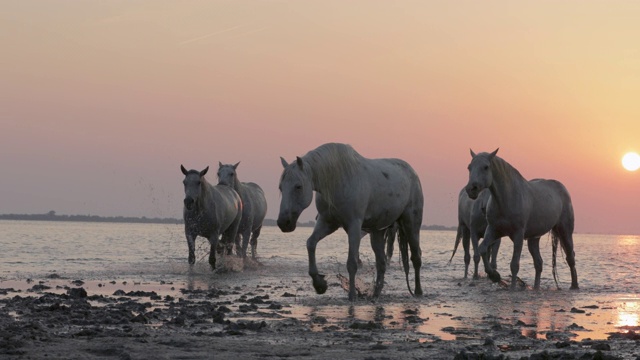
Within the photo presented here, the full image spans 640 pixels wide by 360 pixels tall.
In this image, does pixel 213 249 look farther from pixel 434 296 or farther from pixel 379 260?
pixel 379 260

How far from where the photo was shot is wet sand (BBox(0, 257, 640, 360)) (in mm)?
7004

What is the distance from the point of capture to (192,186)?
61.6ft

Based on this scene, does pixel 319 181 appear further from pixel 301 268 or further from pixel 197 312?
pixel 301 268

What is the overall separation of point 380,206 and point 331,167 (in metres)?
1.16

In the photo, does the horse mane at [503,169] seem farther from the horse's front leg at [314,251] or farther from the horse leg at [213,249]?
the horse leg at [213,249]

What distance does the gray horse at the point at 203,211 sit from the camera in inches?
740

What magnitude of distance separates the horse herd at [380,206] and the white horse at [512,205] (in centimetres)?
2

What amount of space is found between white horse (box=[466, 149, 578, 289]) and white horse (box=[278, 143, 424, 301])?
176 cm

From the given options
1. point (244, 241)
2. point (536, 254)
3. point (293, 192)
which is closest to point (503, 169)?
point (536, 254)

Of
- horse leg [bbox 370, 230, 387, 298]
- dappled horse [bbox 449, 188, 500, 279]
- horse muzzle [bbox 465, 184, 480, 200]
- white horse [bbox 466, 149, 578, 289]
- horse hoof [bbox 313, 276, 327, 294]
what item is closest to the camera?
horse hoof [bbox 313, 276, 327, 294]

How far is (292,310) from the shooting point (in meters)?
10.7

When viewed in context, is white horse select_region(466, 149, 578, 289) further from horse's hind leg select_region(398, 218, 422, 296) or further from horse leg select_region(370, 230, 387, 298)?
horse leg select_region(370, 230, 387, 298)

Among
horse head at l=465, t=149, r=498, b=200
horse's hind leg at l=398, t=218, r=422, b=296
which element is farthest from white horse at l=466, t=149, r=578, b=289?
horse's hind leg at l=398, t=218, r=422, b=296

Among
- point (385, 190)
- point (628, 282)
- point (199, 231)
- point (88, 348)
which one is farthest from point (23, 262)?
point (88, 348)
